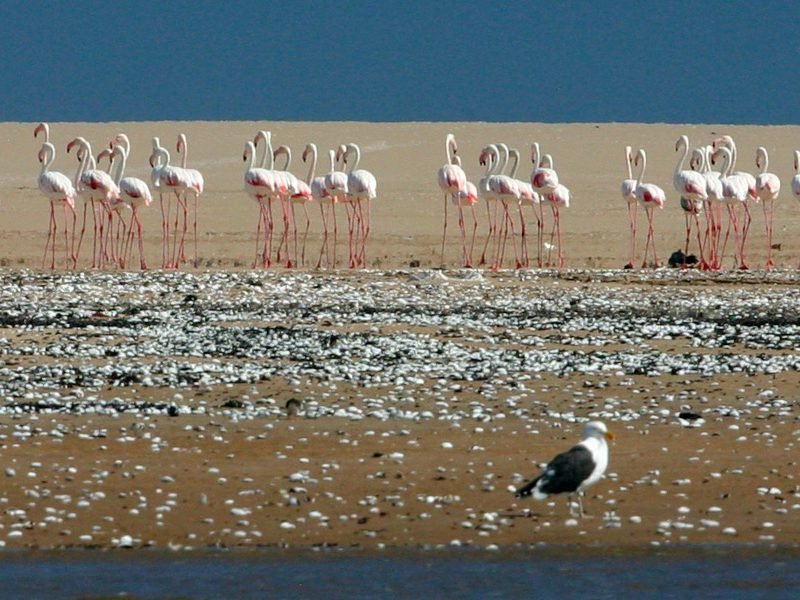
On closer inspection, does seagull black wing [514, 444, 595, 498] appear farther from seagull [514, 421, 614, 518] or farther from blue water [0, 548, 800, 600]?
blue water [0, 548, 800, 600]

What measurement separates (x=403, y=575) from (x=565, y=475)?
1.19m

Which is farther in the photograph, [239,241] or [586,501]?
[239,241]

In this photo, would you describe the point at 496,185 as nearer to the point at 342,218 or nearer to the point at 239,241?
the point at 239,241

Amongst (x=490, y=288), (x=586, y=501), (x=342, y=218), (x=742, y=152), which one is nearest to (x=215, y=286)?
(x=490, y=288)

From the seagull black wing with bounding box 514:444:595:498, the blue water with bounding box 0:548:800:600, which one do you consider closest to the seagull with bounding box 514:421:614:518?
the seagull black wing with bounding box 514:444:595:498

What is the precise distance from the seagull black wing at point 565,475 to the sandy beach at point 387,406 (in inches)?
11.5

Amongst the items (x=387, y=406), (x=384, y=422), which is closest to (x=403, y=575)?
(x=384, y=422)

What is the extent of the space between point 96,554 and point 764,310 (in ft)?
50.3

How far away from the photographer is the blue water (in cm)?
856

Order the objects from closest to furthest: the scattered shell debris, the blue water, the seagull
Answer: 1. the blue water
2. the seagull
3. the scattered shell debris

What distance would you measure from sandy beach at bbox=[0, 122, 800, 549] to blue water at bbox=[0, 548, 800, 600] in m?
0.25

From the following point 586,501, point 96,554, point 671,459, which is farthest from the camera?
point 671,459

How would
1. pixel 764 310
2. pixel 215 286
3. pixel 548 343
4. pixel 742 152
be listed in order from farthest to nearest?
pixel 742 152 < pixel 215 286 < pixel 764 310 < pixel 548 343

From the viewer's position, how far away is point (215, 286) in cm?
2569
